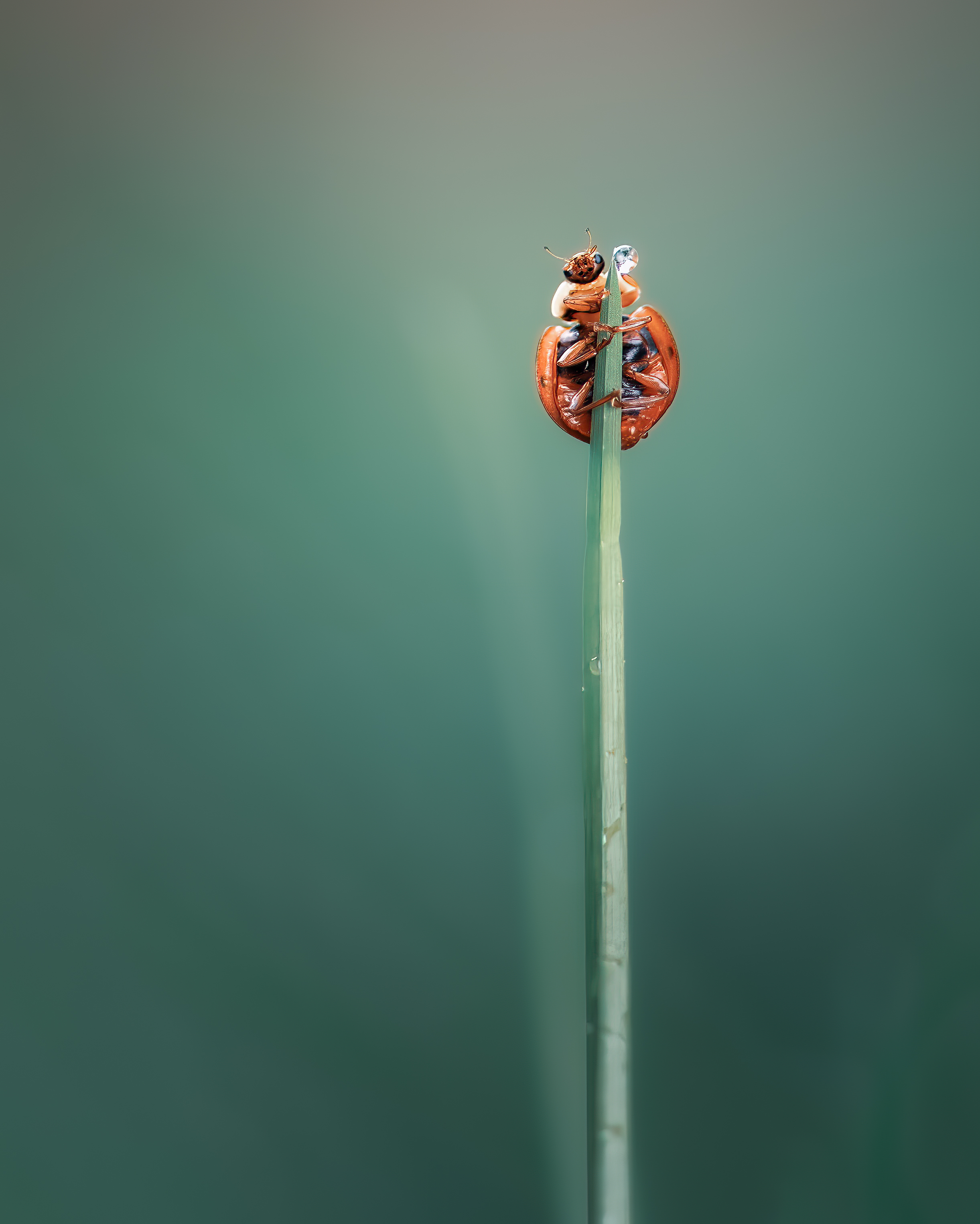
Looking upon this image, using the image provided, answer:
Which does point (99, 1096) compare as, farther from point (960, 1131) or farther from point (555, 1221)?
point (960, 1131)

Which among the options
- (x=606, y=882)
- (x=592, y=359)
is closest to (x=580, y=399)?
(x=592, y=359)

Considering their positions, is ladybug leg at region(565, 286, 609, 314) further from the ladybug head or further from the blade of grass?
the blade of grass

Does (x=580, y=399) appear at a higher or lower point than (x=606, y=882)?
higher

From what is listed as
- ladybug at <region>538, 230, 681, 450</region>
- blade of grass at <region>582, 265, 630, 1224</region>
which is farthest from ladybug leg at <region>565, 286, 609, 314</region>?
blade of grass at <region>582, 265, 630, 1224</region>

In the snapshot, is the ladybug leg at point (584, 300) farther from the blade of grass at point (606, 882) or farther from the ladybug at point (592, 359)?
the blade of grass at point (606, 882)

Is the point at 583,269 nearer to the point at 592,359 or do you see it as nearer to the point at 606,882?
the point at 592,359

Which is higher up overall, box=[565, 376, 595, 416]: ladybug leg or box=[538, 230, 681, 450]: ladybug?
box=[538, 230, 681, 450]: ladybug

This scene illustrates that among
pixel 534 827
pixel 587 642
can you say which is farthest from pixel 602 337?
pixel 534 827
